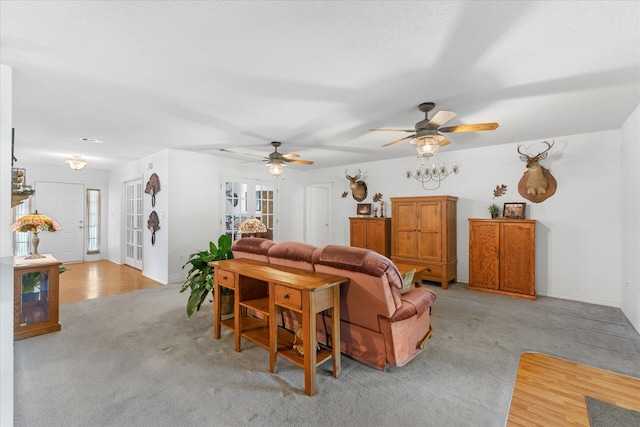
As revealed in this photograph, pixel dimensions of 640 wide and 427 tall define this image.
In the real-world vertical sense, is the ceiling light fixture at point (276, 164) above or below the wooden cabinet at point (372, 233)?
above

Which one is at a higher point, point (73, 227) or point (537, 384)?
point (73, 227)

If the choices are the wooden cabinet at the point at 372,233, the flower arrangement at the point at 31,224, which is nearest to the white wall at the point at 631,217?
the wooden cabinet at the point at 372,233

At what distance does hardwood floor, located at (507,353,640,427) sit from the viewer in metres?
1.80

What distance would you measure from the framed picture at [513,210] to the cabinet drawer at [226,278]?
4197mm

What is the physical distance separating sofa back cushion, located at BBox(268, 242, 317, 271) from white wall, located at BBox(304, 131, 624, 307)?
11.9 ft

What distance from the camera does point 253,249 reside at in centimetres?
306

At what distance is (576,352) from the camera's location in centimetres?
260

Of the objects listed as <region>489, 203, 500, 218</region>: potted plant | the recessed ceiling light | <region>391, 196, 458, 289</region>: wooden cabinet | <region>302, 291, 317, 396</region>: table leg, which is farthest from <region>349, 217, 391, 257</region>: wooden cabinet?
the recessed ceiling light

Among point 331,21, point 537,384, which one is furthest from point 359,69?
point 537,384

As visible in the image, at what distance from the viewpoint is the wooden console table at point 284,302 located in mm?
1984

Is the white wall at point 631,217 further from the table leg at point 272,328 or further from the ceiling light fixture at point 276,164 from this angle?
the ceiling light fixture at point 276,164

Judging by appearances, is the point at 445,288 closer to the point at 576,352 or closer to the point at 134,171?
the point at 576,352

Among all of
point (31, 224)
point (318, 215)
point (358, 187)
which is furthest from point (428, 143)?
point (318, 215)

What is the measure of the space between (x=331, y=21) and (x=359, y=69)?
0.59m
